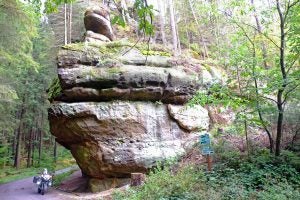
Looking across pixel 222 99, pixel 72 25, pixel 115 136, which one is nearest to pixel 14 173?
pixel 72 25

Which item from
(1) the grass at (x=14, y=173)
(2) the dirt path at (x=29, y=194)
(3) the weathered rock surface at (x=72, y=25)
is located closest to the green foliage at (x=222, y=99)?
(2) the dirt path at (x=29, y=194)

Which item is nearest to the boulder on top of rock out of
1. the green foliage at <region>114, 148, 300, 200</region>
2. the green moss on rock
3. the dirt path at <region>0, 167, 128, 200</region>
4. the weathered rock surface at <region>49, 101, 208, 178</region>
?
the green moss on rock

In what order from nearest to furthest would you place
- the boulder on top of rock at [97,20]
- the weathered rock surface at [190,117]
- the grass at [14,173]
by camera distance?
the weathered rock surface at [190,117], the boulder on top of rock at [97,20], the grass at [14,173]

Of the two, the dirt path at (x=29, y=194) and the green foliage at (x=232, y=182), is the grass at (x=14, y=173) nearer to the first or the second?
the dirt path at (x=29, y=194)

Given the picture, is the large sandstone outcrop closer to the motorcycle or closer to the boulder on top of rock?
the motorcycle

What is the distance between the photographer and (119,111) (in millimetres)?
12281

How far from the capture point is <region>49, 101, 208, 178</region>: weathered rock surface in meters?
11.8

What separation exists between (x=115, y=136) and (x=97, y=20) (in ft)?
26.6

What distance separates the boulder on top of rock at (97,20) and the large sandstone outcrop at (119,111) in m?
3.71

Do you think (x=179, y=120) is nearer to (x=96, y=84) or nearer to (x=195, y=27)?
(x=96, y=84)

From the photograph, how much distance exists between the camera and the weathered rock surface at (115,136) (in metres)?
11.8

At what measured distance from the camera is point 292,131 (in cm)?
1066

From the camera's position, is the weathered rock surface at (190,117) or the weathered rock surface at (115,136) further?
the weathered rock surface at (190,117)

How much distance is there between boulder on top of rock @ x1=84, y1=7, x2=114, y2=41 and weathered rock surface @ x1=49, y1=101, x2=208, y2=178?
678 centimetres
